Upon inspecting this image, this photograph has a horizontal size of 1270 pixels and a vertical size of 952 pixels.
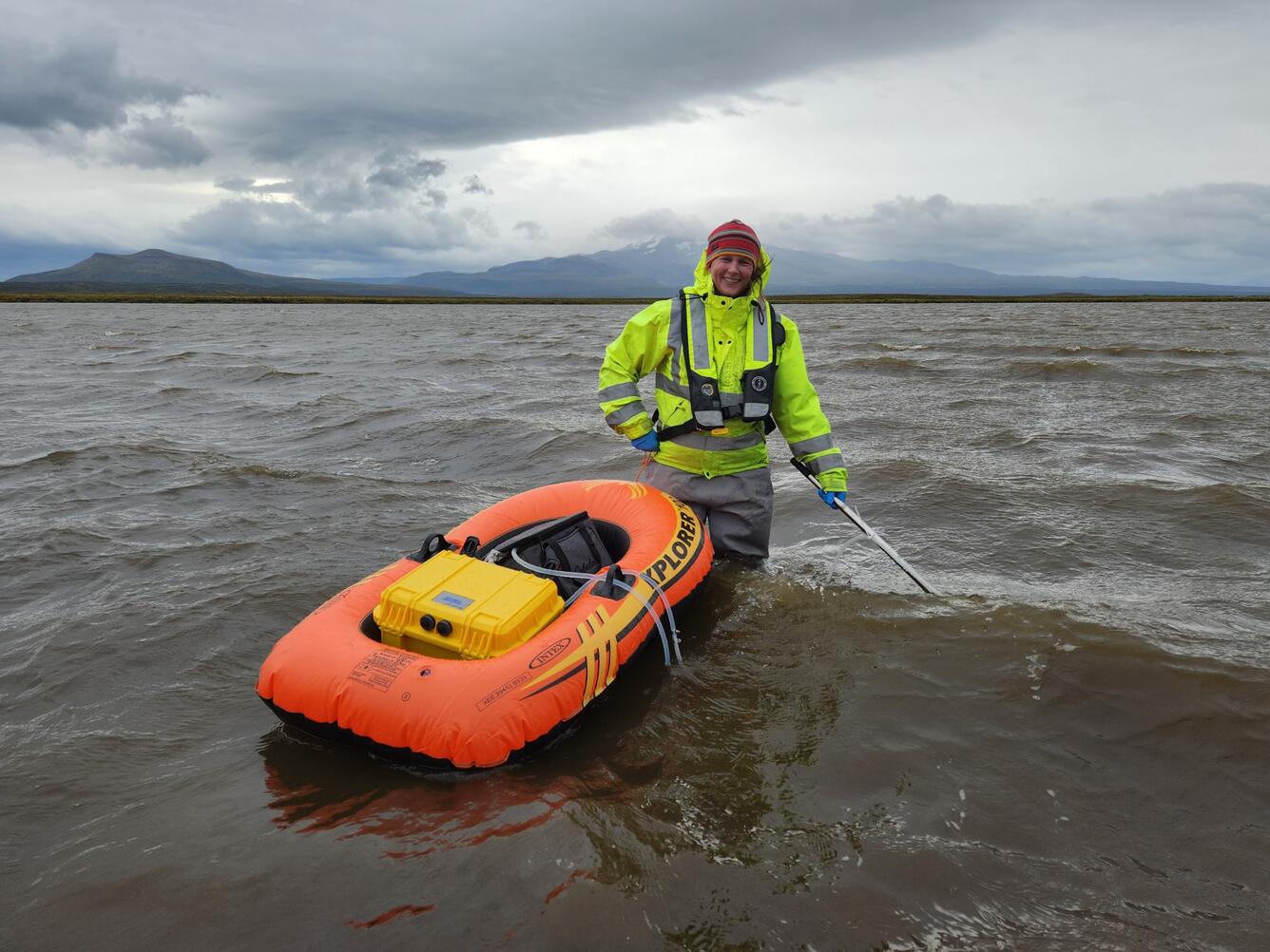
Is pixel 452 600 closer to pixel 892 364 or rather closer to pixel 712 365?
pixel 712 365

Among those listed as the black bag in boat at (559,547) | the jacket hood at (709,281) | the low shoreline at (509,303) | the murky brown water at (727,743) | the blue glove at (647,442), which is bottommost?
the murky brown water at (727,743)

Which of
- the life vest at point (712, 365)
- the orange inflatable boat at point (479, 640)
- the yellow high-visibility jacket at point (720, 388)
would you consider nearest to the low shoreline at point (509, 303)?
the yellow high-visibility jacket at point (720, 388)

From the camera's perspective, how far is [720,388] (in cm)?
546

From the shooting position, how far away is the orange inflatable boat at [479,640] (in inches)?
146

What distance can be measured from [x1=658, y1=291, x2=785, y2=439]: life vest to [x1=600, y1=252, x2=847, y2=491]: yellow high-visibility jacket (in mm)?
31

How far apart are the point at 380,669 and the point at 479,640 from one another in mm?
500

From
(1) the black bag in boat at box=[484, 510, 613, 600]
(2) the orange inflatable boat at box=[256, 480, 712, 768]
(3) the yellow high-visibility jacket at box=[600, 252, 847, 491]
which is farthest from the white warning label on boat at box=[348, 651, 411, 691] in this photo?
(3) the yellow high-visibility jacket at box=[600, 252, 847, 491]

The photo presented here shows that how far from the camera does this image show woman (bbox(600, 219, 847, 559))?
5.36 metres

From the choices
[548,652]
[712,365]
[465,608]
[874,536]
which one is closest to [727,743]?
[548,652]

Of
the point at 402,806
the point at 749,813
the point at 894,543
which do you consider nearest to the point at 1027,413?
the point at 894,543

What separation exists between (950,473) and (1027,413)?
5.07 metres

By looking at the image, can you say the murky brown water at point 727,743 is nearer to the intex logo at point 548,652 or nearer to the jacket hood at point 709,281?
the intex logo at point 548,652

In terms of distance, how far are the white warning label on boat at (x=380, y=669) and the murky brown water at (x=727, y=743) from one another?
47 cm

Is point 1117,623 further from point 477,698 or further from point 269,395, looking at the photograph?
point 269,395
